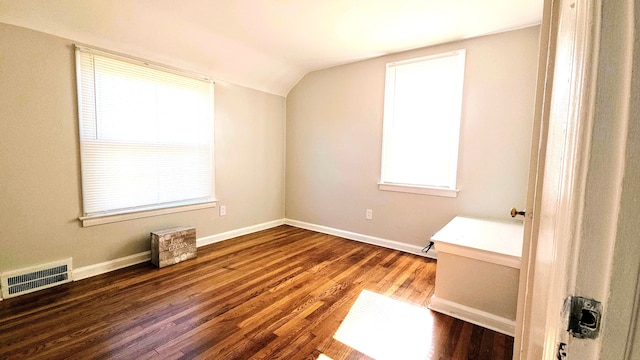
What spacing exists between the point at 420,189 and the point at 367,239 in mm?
950

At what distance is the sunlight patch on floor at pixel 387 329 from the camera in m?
1.51

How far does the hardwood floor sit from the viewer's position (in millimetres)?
1486

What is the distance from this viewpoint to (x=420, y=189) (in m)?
2.97

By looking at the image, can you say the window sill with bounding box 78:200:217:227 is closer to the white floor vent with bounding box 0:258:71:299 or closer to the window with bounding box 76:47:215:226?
the window with bounding box 76:47:215:226

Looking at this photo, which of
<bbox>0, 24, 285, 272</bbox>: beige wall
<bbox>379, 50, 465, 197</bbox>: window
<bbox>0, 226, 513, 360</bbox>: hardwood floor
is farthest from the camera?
<bbox>379, 50, 465, 197</bbox>: window

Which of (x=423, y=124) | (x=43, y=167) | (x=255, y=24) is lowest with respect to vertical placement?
(x=43, y=167)

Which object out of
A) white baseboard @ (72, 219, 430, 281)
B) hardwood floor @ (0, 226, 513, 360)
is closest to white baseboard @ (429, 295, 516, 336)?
hardwood floor @ (0, 226, 513, 360)

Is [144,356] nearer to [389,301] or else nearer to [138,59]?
[389,301]

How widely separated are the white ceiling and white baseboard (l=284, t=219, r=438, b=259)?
7.07 ft

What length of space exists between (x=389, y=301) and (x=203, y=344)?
1.33m

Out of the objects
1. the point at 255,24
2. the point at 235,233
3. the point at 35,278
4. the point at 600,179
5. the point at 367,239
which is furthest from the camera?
the point at 235,233

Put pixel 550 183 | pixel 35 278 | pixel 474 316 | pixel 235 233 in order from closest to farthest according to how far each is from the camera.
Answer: pixel 550 183 < pixel 474 316 < pixel 35 278 < pixel 235 233

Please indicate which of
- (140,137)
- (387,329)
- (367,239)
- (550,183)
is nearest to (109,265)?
(140,137)

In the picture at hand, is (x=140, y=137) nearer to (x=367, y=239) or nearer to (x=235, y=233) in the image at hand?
(x=235, y=233)
